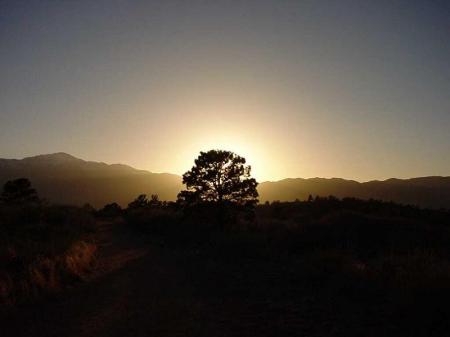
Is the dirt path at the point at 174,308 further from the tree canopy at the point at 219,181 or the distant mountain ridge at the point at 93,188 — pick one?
the distant mountain ridge at the point at 93,188

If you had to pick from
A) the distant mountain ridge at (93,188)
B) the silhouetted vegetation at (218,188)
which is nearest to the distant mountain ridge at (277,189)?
the distant mountain ridge at (93,188)

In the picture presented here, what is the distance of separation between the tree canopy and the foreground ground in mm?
10293

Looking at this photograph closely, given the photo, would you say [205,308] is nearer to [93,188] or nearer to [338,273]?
[338,273]

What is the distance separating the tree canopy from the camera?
2339cm

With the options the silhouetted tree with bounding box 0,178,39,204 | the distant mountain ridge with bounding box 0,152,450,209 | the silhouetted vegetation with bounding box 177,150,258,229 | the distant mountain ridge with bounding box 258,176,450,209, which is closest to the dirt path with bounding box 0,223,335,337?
the silhouetted vegetation with bounding box 177,150,258,229

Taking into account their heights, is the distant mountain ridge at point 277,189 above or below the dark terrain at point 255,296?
above

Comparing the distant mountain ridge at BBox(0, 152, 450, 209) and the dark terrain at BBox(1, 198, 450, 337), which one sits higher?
the distant mountain ridge at BBox(0, 152, 450, 209)

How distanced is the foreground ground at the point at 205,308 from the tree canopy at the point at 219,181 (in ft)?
33.8

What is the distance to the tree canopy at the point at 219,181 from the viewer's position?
921 inches

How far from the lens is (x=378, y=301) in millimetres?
7879

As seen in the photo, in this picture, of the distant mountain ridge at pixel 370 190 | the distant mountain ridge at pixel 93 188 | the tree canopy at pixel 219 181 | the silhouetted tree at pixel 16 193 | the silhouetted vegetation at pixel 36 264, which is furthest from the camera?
the distant mountain ridge at pixel 93 188

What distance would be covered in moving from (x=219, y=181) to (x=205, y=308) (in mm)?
15045

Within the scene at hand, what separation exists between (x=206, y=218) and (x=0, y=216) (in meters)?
15.6

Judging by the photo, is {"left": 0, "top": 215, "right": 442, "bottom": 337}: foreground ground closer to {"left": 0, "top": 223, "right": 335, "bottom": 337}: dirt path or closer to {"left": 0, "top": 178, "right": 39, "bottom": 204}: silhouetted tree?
{"left": 0, "top": 223, "right": 335, "bottom": 337}: dirt path
